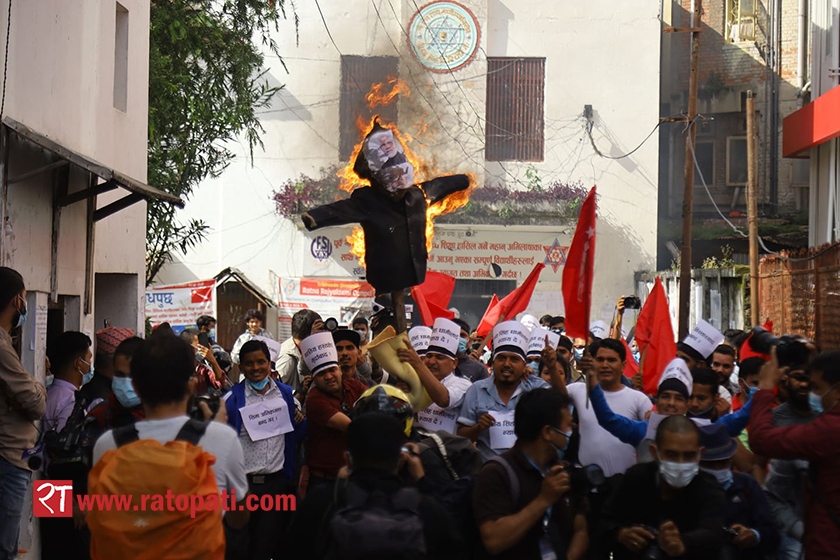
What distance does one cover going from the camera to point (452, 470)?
4742mm

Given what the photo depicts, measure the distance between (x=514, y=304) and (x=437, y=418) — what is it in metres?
4.33

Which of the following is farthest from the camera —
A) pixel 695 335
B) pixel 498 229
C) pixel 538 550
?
pixel 498 229

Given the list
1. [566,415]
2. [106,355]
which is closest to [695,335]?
[566,415]

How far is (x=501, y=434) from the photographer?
238 inches

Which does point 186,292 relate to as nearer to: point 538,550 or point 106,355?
point 106,355

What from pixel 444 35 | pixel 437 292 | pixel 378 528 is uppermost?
pixel 444 35

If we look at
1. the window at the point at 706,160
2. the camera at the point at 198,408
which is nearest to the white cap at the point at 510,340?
the camera at the point at 198,408

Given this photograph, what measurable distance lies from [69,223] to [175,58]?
544cm

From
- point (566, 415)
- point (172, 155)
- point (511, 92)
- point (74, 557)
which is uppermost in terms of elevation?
point (511, 92)

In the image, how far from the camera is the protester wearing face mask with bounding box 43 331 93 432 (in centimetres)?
630

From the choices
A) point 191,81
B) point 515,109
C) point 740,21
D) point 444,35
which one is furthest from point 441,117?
point 191,81

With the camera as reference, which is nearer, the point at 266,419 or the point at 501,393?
the point at 501,393

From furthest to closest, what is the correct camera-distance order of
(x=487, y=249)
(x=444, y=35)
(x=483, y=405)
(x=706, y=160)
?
(x=706, y=160) < (x=444, y=35) < (x=487, y=249) < (x=483, y=405)

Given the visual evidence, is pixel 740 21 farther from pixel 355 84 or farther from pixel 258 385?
pixel 258 385
